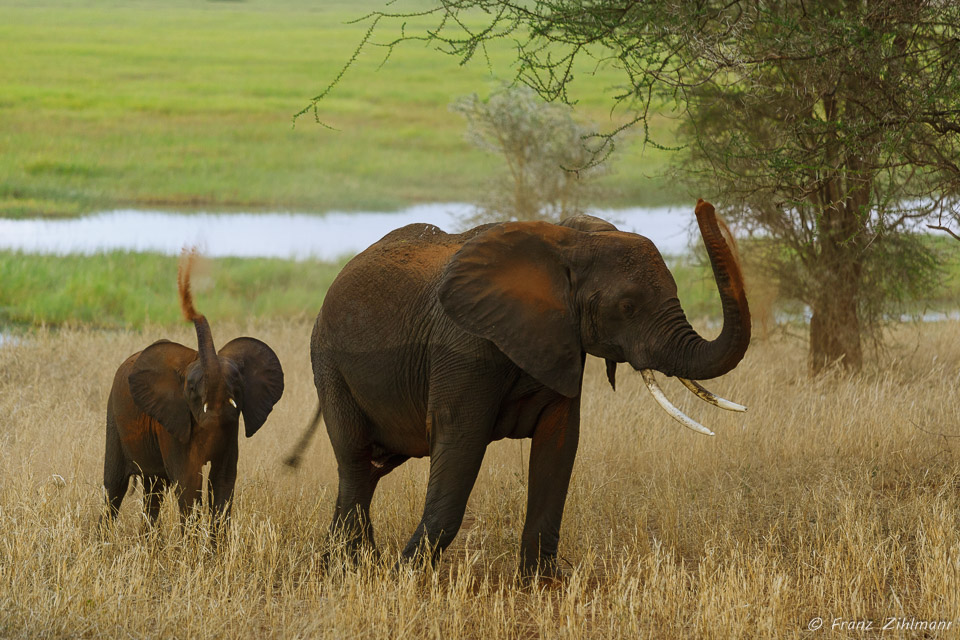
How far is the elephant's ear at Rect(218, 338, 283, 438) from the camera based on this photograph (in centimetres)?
667

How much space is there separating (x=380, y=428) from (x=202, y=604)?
1530 mm

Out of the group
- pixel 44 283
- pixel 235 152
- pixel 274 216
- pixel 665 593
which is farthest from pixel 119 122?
pixel 665 593

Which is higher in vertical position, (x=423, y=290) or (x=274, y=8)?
(x=274, y=8)

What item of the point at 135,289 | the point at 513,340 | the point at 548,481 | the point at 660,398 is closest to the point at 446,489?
the point at 548,481

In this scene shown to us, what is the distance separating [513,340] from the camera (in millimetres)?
5426

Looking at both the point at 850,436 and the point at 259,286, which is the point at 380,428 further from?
the point at 259,286

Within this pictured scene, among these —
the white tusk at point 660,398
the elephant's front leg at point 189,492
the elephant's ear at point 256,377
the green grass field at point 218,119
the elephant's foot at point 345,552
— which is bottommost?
the elephant's foot at point 345,552

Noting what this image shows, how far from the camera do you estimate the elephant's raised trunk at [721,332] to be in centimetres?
497

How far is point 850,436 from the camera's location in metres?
8.43

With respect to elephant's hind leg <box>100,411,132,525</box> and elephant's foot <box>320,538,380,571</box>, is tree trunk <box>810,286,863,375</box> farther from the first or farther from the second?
elephant's hind leg <box>100,411,132,525</box>

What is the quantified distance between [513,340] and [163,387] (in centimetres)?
223

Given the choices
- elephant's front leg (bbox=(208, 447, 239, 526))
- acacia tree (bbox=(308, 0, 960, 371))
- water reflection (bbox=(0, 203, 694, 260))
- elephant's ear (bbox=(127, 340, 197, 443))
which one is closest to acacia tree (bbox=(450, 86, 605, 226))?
water reflection (bbox=(0, 203, 694, 260))

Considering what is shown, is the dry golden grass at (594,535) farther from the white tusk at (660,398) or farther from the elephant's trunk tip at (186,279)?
the elephant's trunk tip at (186,279)

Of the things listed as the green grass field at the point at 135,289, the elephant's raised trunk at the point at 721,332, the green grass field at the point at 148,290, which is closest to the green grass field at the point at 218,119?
the green grass field at the point at 148,290
